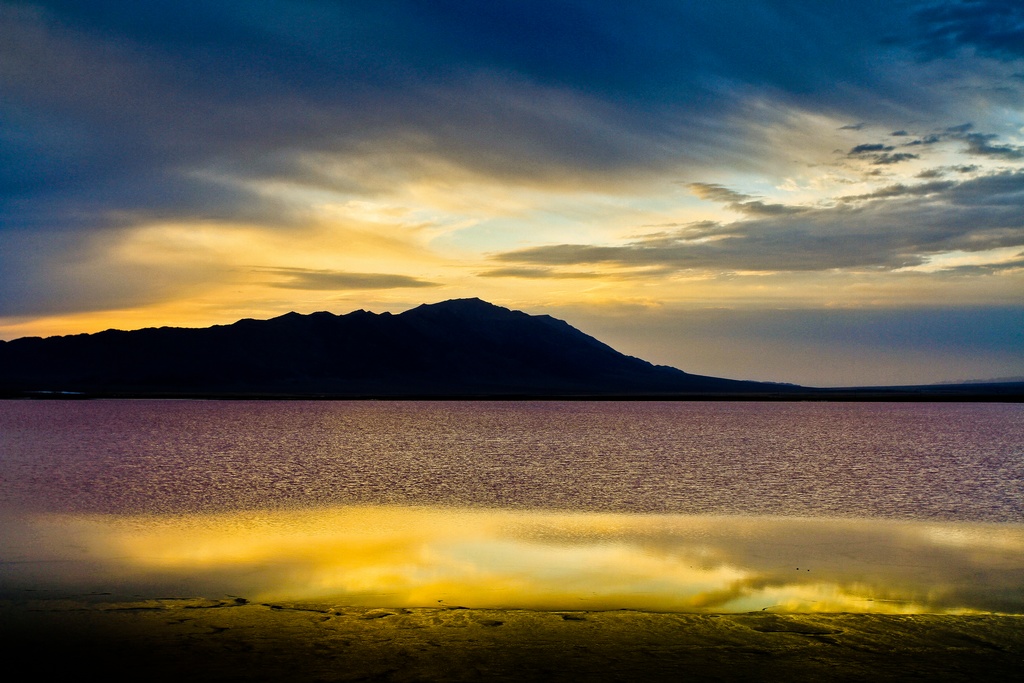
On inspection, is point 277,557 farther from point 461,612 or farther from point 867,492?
point 867,492

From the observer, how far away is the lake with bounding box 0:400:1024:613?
15.4 meters

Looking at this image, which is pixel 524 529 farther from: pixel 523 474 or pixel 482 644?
pixel 523 474

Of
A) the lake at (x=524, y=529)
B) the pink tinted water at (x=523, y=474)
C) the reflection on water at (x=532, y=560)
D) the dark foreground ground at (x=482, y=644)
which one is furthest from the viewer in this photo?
the pink tinted water at (x=523, y=474)

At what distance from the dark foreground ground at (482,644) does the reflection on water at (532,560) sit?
1314mm

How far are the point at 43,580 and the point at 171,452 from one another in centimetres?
3488

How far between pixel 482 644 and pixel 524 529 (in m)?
11.5

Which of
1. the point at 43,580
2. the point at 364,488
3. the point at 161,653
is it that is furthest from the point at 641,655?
the point at 364,488

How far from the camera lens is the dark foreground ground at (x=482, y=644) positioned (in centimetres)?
1018

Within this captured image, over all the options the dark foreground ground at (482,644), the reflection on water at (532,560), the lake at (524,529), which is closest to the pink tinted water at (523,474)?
the lake at (524,529)

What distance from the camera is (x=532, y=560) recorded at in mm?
18516

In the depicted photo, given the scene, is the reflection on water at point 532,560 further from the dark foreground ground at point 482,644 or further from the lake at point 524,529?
the dark foreground ground at point 482,644

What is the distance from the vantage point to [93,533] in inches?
835

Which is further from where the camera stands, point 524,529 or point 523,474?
point 523,474

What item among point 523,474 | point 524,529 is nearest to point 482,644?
point 524,529
